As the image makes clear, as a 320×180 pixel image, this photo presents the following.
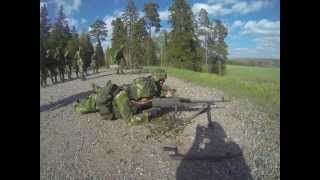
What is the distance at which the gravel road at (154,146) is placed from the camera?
132 inches

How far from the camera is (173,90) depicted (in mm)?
3516

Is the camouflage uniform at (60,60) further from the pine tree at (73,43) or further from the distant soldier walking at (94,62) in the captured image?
the distant soldier walking at (94,62)

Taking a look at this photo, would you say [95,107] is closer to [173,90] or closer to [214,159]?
[173,90]

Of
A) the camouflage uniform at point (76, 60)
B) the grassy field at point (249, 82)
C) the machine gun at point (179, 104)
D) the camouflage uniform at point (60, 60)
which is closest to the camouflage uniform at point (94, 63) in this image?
the camouflage uniform at point (76, 60)

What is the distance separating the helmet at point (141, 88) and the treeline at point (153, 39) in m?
0.17

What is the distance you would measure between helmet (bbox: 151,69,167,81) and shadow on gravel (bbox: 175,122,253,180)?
603mm

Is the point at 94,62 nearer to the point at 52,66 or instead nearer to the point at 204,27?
the point at 52,66

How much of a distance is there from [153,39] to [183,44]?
0.89ft

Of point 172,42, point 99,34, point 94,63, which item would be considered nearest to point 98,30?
point 99,34

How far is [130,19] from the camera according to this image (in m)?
3.56

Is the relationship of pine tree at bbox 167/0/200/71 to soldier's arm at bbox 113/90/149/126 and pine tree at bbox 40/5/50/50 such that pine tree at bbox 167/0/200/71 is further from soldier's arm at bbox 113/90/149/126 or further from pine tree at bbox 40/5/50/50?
pine tree at bbox 40/5/50/50
